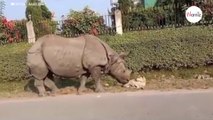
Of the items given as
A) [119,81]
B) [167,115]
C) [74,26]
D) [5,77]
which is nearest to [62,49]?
[119,81]

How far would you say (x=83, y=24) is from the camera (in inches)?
758

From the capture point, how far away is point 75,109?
11.0 metres

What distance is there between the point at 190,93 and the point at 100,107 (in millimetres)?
2067

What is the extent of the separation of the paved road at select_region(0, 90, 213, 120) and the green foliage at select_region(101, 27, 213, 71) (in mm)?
2323

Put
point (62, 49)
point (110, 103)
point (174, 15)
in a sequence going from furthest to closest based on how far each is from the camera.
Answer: point (174, 15) < point (62, 49) < point (110, 103)

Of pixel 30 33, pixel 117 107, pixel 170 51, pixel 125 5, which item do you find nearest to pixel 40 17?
pixel 30 33

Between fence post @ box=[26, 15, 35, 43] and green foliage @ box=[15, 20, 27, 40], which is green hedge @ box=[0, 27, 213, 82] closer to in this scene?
fence post @ box=[26, 15, 35, 43]

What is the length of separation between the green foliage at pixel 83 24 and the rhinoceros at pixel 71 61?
5822 mm

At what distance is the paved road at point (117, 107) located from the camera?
9.81 m

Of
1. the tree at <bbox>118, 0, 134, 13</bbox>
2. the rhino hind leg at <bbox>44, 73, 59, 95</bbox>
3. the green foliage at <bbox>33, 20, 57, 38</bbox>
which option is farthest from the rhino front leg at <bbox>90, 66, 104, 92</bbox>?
the tree at <bbox>118, 0, 134, 13</bbox>

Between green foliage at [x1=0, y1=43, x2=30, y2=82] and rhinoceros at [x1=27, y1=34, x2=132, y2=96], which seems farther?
green foliage at [x1=0, y1=43, x2=30, y2=82]

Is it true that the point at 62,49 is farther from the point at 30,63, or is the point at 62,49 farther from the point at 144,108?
the point at 144,108

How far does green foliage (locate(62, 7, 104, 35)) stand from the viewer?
62.7 feet

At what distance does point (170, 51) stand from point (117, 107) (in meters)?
4.30
